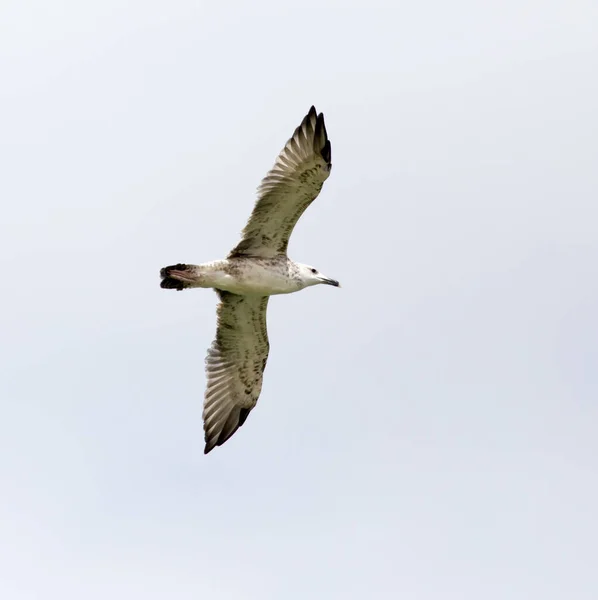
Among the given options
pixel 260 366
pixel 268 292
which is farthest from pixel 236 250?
pixel 260 366

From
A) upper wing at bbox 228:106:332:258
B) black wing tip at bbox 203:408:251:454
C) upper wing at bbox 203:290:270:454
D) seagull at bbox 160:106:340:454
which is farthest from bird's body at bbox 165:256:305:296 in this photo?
black wing tip at bbox 203:408:251:454

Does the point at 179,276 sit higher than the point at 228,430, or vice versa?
the point at 179,276

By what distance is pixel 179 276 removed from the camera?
75.7 ft

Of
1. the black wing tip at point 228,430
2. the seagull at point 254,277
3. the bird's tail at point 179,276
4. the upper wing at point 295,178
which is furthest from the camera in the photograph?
the black wing tip at point 228,430

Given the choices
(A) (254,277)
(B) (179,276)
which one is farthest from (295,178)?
(B) (179,276)

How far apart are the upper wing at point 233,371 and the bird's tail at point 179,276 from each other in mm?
1540

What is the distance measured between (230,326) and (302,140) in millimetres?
4048

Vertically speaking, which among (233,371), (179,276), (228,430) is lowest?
(228,430)

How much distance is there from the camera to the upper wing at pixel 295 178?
22.4 m

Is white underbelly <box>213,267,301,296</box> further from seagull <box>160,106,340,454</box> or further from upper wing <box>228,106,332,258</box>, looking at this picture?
upper wing <box>228,106,332,258</box>

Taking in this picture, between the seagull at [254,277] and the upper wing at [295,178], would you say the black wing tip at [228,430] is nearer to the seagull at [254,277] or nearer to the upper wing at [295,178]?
the seagull at [254,277]

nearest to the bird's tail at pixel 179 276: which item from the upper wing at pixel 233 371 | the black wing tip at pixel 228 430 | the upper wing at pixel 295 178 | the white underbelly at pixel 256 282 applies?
the white underbelly at pixel 256 282

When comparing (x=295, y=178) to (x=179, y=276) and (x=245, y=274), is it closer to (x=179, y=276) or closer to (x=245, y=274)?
(x=245, y=274)

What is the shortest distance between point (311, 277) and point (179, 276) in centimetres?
226
